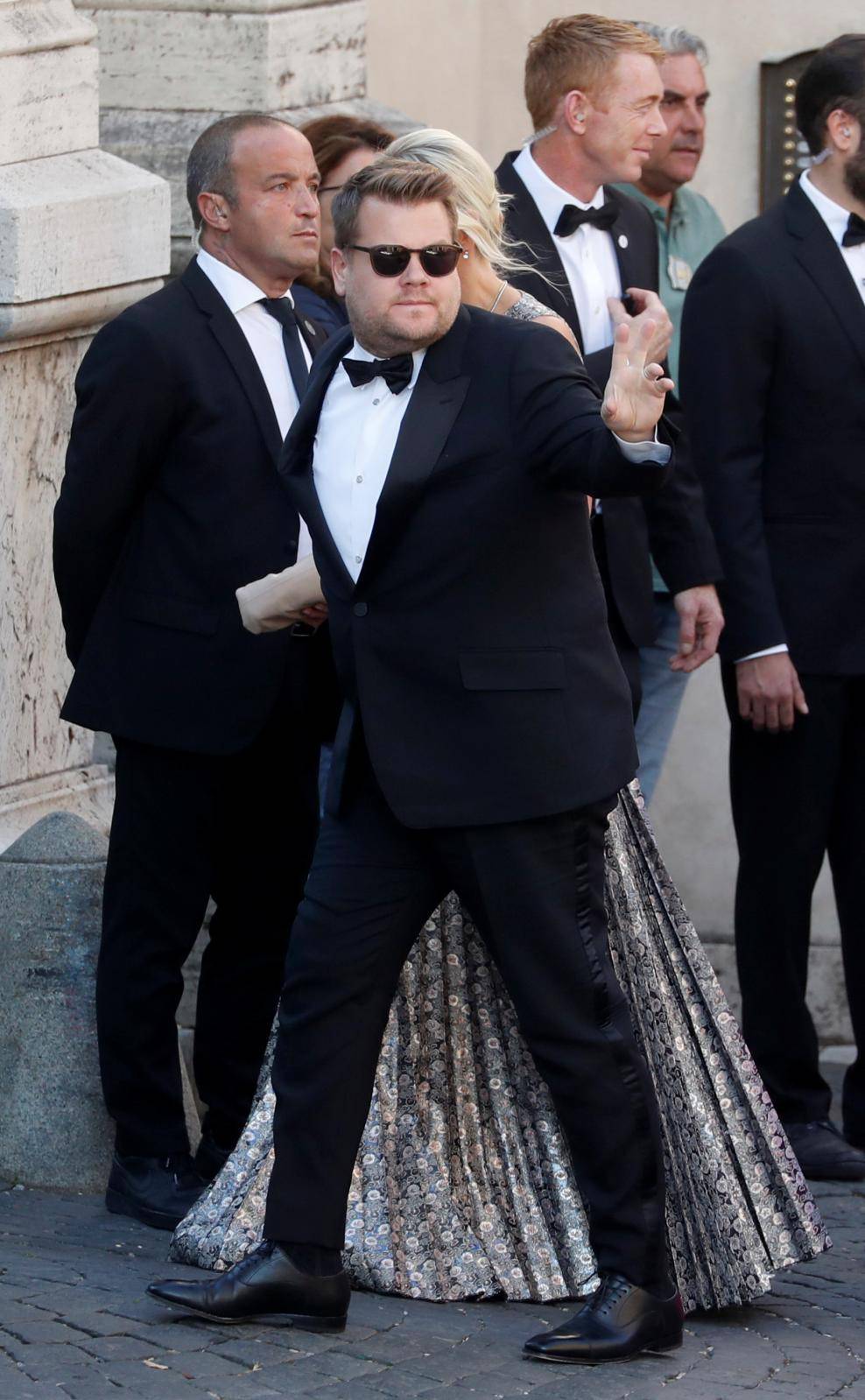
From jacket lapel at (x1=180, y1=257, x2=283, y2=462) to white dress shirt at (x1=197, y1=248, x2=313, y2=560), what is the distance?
0.03 metres

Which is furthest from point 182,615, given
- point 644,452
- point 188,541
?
point 644,452

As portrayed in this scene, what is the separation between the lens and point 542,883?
4.21 m

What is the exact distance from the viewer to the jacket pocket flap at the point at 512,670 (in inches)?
164

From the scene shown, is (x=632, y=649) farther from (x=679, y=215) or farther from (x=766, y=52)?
(x=766, y=52)

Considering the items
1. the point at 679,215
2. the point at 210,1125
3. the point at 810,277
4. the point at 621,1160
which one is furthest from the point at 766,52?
the point at 621,1160

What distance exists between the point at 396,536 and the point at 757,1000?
6.85 ft

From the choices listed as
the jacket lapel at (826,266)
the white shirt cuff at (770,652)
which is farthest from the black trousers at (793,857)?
the jacket lapel at (826,266)

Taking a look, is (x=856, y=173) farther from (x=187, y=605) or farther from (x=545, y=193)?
(x=187, y=605)

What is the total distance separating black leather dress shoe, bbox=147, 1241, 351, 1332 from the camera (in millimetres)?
4281

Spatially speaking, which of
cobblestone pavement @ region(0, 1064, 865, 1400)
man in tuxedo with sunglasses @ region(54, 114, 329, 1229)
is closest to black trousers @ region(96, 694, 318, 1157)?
man in tuxedo with sunglasses @ region(54, 114, 329, 1229)

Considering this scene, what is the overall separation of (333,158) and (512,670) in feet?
7.34

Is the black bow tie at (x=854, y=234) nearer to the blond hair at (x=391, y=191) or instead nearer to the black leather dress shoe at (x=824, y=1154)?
the blond hair at (x=391, y=191)

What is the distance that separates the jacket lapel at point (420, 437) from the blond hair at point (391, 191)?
0.72 ft

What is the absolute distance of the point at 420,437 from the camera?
4.14m
